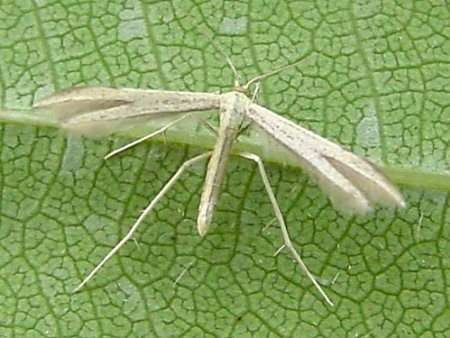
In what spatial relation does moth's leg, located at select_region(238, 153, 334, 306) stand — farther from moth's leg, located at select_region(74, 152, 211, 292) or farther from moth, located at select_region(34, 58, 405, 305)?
moth's leg, located at select_region(74, 152, 211, 292)

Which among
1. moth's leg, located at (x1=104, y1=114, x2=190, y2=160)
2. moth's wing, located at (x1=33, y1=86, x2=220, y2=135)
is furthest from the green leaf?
moth's wing, located at (x1=33, y1=86, x2=220, y2=135)

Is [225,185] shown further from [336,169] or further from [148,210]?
[336,169]

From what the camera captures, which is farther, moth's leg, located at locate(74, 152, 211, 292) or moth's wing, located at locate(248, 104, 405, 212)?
moth's leg, located at locate(74, 152, 211, 292)

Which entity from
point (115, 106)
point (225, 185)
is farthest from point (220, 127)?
point (115, 106)

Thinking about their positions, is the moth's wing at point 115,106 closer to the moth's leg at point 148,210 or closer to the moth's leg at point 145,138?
the moth's leg at point 145,138

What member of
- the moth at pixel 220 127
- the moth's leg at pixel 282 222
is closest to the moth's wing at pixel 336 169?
the moth at pixel 220 127

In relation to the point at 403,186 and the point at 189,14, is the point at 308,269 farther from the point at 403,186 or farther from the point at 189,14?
the point at 189,14
